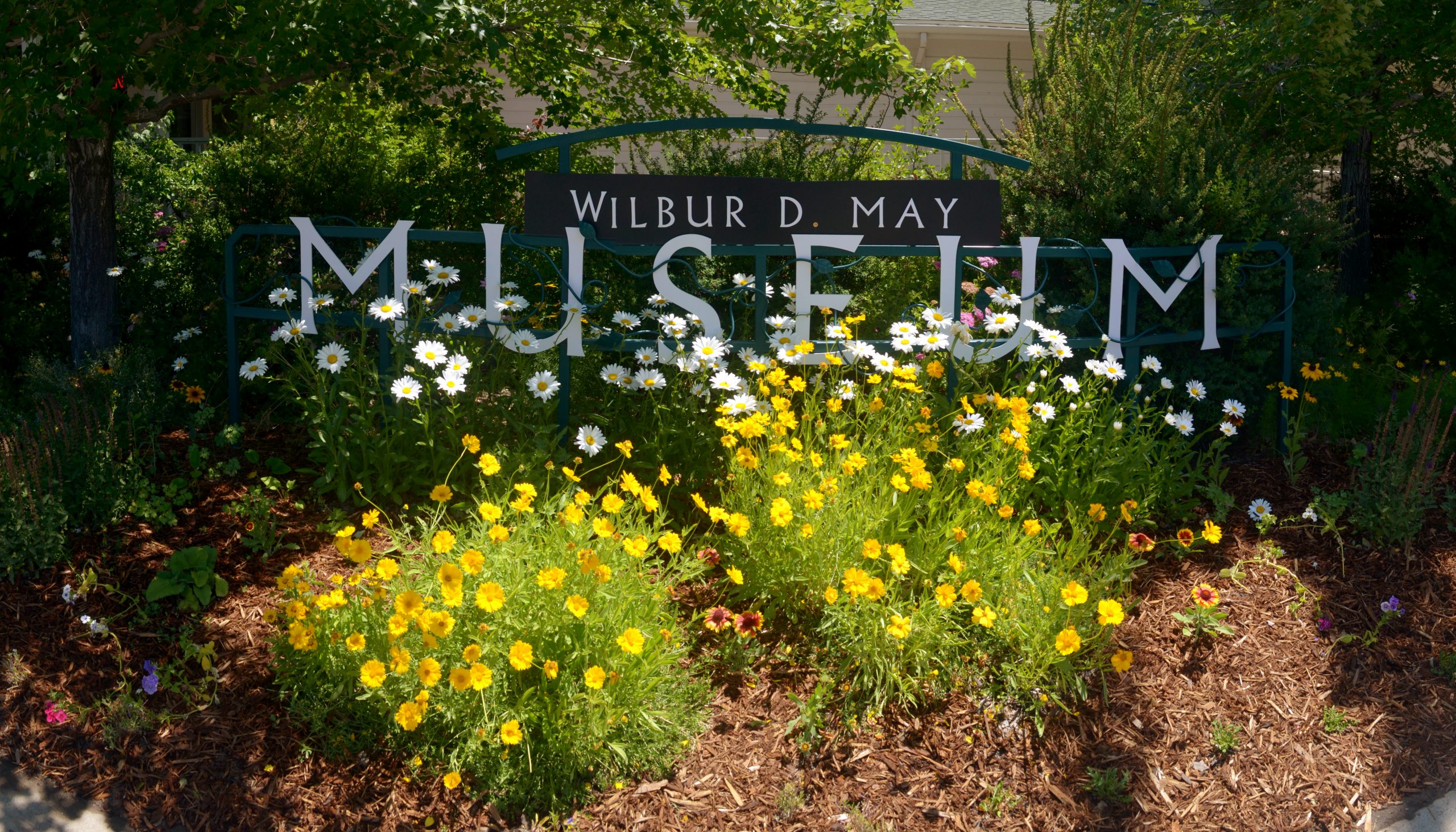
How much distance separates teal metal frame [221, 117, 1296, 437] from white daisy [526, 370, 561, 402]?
0.15 metres

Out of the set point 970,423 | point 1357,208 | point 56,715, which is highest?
point 1357,208

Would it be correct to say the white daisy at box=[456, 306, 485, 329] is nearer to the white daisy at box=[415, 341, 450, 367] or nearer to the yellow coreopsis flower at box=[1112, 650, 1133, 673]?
the white daisy at box=[415, 341, 450, 367]

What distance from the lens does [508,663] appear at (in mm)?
2898

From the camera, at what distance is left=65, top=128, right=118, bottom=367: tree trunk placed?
15.8 feet

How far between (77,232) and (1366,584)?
5.38 metres

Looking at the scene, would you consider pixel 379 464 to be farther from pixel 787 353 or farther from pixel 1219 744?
pixel 1219 744

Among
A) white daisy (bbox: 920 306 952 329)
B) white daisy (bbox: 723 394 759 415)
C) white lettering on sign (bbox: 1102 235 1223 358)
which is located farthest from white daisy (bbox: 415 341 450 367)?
white lettering on sign (bbox: 1102 235 1223 358)

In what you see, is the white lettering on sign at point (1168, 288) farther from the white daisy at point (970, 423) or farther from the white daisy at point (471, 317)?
the white daisy at point (471, 317)

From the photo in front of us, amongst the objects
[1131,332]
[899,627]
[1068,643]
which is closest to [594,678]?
[899,627]

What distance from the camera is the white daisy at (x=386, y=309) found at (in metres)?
3.97

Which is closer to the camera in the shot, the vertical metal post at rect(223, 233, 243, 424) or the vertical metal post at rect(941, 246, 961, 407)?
the vertical metal post at rect(941, 246, 961, 407)

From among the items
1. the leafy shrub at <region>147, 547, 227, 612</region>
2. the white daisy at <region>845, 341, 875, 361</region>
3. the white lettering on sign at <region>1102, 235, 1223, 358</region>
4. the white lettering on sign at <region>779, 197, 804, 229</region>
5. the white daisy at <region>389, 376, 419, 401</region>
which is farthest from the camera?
the white lettering on sign at <region>1102, 235, 1223, 358</region>

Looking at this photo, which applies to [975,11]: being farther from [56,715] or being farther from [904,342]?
[56,715]

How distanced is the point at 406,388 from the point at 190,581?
0.89 metres
